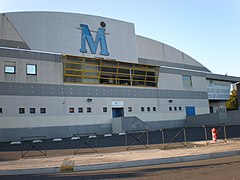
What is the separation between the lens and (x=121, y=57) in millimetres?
38188

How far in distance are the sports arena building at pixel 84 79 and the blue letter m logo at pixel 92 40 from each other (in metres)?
0.14

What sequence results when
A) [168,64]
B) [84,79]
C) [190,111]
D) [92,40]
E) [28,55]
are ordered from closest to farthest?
[28,55], [84,79], [92,40], [190,111], [168,64]

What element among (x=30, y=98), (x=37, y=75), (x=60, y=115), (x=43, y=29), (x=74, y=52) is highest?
(x=43, y=29)

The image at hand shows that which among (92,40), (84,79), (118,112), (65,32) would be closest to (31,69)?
(84,79)

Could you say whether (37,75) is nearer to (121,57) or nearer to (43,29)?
(43,29)

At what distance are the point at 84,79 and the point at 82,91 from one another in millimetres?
1817

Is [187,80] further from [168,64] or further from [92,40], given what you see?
[92,40]

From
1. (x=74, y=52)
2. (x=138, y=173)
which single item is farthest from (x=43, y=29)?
(x=138, y=173)

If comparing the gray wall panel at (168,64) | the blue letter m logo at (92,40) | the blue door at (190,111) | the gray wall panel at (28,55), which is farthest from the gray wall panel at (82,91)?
the blue letter m logo at (92,40)

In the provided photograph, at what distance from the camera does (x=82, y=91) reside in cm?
3284

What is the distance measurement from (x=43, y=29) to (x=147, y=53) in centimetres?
1733

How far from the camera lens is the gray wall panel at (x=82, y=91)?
92.3 ft

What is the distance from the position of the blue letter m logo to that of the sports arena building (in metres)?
0.14

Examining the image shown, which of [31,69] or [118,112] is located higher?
[31,69]
